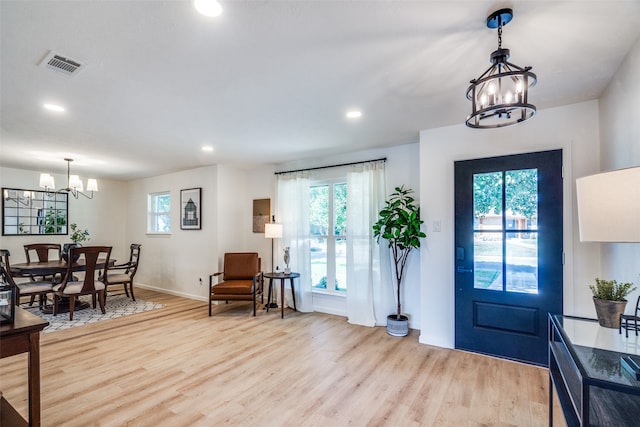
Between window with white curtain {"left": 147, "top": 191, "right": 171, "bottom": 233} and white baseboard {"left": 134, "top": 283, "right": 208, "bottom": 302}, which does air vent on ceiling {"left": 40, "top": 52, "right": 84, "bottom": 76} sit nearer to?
white baseboard {"left": 134, "top": 283, "right": 208, "bottom": 302}

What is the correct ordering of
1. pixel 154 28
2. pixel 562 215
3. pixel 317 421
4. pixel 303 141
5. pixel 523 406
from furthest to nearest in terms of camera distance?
pixel 303 141 → pixel 562 215 → pixel 523 406 → pixel 317 421 → pixel 154 28

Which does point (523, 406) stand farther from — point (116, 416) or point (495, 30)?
point (116, 416)

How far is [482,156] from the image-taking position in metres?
3.12

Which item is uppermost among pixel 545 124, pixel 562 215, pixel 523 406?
pixel 545 124

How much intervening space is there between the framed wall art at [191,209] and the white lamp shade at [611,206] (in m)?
5.51

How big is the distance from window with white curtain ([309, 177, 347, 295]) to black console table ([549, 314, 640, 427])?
3.10 m

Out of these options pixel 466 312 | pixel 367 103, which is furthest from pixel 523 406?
pixel 367 103

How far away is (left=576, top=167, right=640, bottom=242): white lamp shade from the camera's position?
1.09 meters

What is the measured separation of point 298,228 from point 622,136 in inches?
149

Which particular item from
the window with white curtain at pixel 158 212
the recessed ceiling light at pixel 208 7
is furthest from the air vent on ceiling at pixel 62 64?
the window with white curtain at pixel 158 212

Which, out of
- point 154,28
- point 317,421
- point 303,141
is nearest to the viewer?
point 154,28

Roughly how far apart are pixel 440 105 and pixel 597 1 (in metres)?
1.30

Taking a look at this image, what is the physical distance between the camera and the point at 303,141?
391cm

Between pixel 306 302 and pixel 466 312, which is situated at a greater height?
pixel 466 312
